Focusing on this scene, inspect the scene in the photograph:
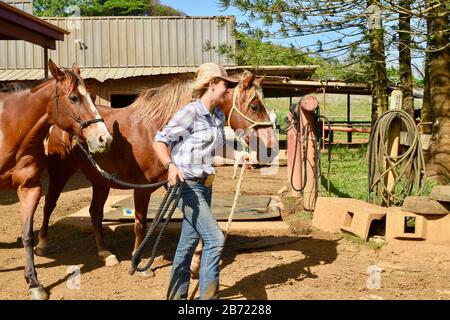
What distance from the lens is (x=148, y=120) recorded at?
4758 mm

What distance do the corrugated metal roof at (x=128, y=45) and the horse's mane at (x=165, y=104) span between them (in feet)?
40.4

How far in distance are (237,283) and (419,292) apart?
150 cm

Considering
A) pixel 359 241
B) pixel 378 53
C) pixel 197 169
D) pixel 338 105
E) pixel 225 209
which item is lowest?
pixel 359 241

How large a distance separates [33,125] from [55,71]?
1.72ft

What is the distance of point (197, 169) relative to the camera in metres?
3.29

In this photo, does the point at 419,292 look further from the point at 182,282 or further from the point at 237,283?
the point at 182,282

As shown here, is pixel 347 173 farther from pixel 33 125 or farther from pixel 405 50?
pixel 33 125

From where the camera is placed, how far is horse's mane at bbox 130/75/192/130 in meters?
4.75

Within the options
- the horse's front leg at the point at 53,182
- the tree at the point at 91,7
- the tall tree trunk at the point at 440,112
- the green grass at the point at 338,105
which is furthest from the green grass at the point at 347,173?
the tree at the point at 91,7

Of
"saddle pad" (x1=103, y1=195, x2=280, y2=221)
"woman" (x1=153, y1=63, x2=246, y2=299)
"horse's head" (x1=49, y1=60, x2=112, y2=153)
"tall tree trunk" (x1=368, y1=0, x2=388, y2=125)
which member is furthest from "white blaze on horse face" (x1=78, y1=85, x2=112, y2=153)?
"tall tree trunk" (x1=368, y1=0, x2=388, y2=125)

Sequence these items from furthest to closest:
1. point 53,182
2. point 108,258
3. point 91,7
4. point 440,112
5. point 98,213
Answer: point 91,7 → point 440,112 → point 53,182 → point 98,213 → point 108,258

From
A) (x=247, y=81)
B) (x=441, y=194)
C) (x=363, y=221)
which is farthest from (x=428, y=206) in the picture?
(x=247, y=81)

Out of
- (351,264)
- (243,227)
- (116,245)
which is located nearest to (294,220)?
(243,227)
